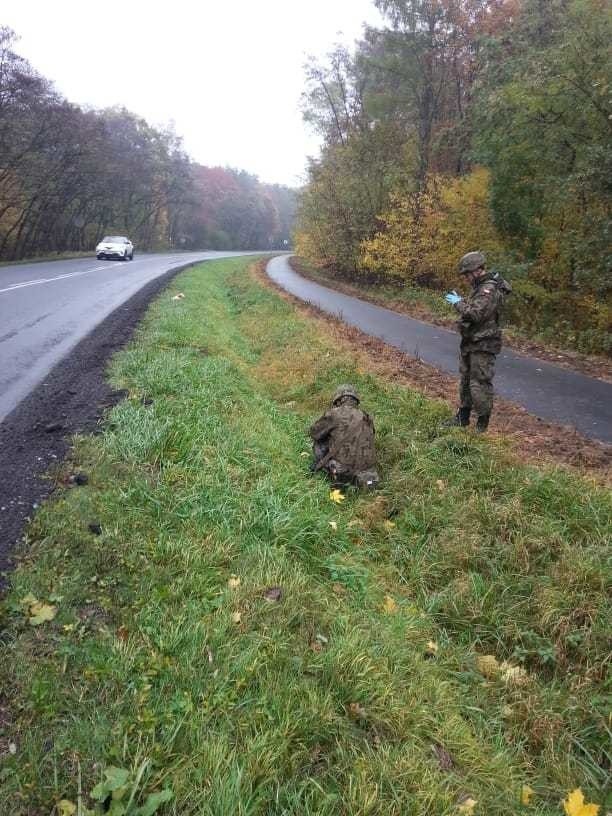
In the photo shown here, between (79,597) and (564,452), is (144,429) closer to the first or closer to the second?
(79,597)

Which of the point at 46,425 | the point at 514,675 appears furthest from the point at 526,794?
the point at 46,425

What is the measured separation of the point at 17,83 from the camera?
22781 mm

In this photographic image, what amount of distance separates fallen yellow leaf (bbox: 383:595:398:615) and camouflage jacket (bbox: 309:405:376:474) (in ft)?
5.47

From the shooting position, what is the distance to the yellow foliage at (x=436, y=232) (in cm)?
1662

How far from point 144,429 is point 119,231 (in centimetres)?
5142

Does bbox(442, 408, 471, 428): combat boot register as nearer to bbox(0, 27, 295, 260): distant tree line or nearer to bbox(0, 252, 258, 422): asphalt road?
bbox(0, 252, 258, 422): asphalt road

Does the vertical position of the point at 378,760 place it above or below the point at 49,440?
below

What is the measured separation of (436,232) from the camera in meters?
18.3

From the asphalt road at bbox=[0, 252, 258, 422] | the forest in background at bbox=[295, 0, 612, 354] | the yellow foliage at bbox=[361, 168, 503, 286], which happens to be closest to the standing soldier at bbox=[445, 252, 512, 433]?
the asphalt road at bbox=[0, 252, 258, 422]

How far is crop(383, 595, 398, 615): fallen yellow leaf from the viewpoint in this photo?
3.63m

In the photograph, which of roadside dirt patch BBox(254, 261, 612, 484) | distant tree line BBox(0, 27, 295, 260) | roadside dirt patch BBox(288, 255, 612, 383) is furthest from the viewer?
distant tree line BBox(0, 27, 295, 260)

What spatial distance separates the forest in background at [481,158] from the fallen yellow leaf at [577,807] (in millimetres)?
10077

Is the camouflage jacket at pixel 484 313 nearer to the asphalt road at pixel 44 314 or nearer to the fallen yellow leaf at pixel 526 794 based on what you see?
the fallen yellow leaf at pixel 526 794

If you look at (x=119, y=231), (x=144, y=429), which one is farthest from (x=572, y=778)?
(x=119, y=231)
